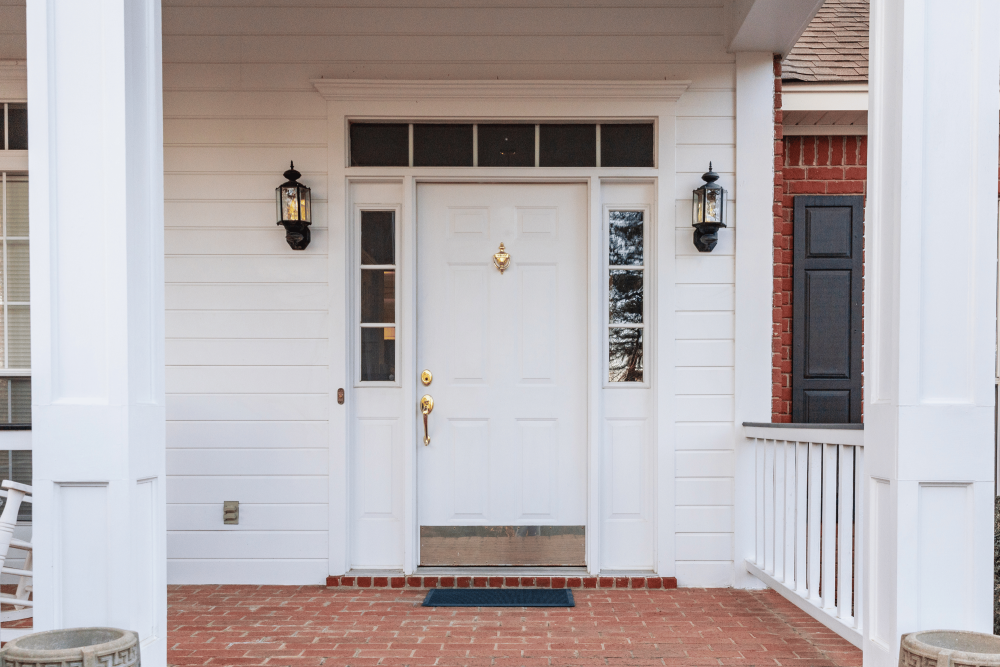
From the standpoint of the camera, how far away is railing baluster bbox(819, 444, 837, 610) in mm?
2848

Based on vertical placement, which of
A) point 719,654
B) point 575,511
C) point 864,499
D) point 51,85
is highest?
point 51,85

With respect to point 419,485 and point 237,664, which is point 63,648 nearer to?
point 237,664

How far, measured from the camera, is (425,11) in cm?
375

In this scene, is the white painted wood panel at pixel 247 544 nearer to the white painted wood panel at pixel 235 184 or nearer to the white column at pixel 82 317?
the white painted wood panel at pixel 235 184

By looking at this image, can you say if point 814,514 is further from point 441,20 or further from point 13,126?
point 13,126

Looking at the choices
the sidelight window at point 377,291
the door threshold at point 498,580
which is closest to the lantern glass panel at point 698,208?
the sidelight window at point 377,291

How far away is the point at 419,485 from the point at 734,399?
5.47ft

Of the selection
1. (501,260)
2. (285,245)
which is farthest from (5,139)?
(501,260)

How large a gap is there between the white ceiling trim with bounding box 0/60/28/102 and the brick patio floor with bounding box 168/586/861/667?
2.62 meters

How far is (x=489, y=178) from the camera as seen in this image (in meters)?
3.78

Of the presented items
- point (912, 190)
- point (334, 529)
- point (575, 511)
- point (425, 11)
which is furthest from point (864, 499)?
point (425, 11)

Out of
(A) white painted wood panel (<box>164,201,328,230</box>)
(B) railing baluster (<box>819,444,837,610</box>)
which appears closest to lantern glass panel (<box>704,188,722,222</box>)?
(B) railing baluster (<box>819,444,837,610</box>)

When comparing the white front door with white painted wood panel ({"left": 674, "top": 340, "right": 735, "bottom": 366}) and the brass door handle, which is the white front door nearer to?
the brass door handle

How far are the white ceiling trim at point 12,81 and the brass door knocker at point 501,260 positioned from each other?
2.53m
